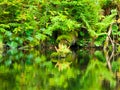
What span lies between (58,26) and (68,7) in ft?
4.07

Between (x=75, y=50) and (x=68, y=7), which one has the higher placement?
(x=68, y=7)

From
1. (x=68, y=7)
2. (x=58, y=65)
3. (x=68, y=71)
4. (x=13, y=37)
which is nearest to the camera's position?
(x=68, y=71)

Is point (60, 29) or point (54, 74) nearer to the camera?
point (54, 74)

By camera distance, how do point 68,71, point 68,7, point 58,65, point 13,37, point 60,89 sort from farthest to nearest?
point 68,7
point 13,37
point 58,65
point 68,71
point 60,89

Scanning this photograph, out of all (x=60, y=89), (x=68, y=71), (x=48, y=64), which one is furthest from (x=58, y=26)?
(x=60, y=89)

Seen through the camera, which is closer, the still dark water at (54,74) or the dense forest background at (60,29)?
the still dark water at (54,74)

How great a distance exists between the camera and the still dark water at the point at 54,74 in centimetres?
761

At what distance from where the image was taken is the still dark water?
761 cm

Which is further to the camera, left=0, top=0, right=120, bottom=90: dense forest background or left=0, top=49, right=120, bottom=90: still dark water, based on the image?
left=0, top=0, right=120, bottom=90: dense forest background

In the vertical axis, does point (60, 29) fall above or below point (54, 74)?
above

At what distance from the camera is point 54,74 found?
30.5ft

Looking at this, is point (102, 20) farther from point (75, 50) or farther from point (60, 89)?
point (60, 89)

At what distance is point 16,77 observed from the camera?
→ 8.70m

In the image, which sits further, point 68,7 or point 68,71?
point 68,7
